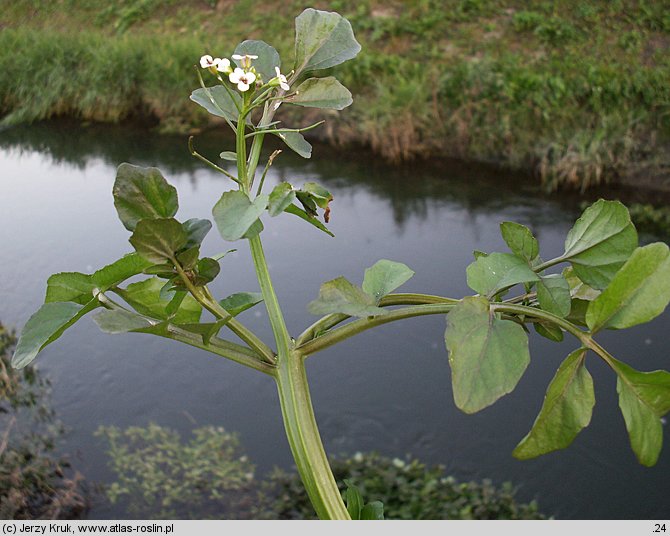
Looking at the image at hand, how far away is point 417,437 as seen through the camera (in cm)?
262

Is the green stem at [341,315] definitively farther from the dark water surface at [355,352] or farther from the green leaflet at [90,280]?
the dark water surface at [355,352]

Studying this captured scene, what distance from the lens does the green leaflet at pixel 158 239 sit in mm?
296

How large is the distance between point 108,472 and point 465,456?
1.08 meters

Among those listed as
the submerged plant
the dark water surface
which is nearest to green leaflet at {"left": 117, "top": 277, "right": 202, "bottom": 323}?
the submerged plant

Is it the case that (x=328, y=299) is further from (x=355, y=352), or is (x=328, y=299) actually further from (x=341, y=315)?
(x=355, y=352)

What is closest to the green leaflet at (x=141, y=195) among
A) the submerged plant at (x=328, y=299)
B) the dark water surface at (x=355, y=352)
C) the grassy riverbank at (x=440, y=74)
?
the submerged plant at (x=328, y=299)

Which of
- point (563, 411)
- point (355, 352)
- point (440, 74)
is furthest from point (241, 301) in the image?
point (440, 74)

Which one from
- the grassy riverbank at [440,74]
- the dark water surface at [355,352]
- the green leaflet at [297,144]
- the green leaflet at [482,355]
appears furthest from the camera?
the grassy riverbank at [440,74]

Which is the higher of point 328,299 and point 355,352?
point 328,299

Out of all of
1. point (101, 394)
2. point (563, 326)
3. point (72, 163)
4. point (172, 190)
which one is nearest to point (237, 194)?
point (172, 190)

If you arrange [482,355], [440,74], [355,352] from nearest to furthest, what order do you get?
[482,355]
[355,352]
[440,74]

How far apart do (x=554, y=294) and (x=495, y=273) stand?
0.02 metres

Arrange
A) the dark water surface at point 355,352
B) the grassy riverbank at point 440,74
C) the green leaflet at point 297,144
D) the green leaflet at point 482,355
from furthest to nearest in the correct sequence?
the grassy riverbank at point 440,74
the dark water surface at point 355,352
the green leaflet at point 297,144
the green leaflet at point 482,355

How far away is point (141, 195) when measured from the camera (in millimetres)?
322
